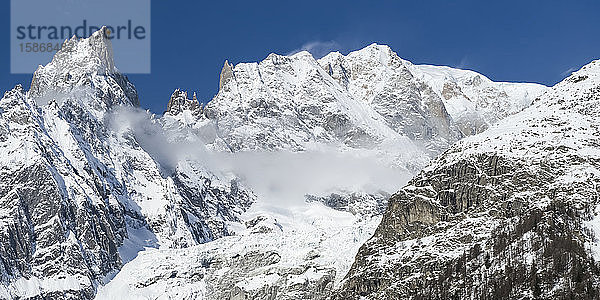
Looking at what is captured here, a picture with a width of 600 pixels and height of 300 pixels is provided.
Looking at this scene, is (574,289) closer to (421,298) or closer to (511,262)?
(511,262)

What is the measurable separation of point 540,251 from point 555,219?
8.23 meters

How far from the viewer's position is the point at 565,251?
19125 cm

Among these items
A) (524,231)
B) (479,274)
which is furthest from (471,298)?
(524,231)

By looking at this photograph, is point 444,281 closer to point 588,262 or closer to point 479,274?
point 479,274

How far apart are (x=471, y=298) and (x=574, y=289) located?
64.7 feet

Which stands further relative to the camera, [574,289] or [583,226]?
[583,226]

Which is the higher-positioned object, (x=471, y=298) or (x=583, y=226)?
(x=583, y=226)

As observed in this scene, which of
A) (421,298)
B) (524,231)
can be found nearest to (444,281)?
(421,298)

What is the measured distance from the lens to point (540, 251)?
195000 mm

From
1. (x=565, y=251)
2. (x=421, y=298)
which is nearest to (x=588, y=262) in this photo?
(x=565, y=251)

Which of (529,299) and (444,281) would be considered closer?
(529,299)

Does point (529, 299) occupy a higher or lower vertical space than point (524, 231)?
lower

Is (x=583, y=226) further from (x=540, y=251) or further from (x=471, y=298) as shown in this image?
(x=471, y=298)

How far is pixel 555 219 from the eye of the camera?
199m
